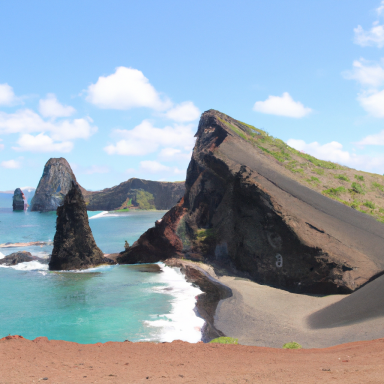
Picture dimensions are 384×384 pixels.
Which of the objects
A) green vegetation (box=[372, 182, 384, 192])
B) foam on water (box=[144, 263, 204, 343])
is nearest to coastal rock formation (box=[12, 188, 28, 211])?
foam on water (box=[144, 263, 204, 343])

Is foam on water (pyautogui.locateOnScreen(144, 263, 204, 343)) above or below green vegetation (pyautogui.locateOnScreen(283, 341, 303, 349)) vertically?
below

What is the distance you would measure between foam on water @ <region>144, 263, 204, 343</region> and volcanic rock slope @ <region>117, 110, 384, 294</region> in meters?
5.23

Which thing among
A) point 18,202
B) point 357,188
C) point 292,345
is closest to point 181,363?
point 292,345

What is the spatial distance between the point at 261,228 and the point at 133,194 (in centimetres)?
15141

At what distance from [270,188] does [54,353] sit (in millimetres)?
19861

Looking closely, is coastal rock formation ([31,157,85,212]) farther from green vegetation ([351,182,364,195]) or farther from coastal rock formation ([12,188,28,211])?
green vegetation ([351,182,364,195])

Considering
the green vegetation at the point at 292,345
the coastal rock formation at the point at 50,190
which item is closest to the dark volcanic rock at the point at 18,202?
the coastal rock formation at the point at 50,190

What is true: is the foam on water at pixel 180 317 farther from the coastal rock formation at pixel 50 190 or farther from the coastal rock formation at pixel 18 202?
the coastal rock formation at pixel 18 202

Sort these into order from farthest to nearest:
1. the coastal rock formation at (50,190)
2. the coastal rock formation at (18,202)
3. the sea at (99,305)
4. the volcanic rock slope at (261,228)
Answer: the coastal rock formation at (18,202)
the coastal rock formation at (50,190)
the volcanic rock slope at (261,228)
the sea at (99,305)

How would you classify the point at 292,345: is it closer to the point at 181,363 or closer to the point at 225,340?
the point at 225,340

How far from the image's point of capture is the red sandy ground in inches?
302

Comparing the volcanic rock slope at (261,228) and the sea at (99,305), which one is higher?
the volcanic rock slope at (261,228)

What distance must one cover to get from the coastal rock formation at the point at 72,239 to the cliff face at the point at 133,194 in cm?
12893

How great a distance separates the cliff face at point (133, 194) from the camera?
165 m
